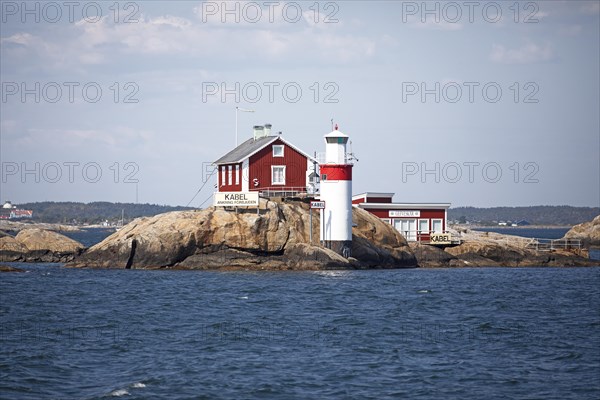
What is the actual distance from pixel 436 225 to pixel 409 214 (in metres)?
2.60

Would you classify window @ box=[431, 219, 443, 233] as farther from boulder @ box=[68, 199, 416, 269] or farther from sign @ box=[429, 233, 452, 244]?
boulder @ box=[68, 199, 416, 269]

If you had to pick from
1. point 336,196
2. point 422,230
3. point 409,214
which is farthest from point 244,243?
point 422,230

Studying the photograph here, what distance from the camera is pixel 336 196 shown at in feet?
190

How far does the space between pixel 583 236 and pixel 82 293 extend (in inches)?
3289

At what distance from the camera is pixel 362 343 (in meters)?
31.4

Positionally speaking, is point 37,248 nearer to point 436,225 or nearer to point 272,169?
point 272,169

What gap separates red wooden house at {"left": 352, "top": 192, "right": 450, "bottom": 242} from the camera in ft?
227

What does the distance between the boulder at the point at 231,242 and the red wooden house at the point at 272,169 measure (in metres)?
3.27

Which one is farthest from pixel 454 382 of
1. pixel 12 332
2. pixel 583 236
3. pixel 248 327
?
pixel 583 236

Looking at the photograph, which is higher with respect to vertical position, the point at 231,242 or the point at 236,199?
the point at 236,199

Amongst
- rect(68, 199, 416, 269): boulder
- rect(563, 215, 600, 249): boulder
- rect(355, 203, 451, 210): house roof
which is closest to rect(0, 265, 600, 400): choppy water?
rect(68, 199, 416, 269): boulder

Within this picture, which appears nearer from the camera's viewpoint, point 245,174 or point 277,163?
point 245,174

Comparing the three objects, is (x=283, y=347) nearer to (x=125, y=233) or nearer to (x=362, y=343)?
(x=362, y=343)

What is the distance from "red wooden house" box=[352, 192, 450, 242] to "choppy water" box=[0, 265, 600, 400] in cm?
1588
